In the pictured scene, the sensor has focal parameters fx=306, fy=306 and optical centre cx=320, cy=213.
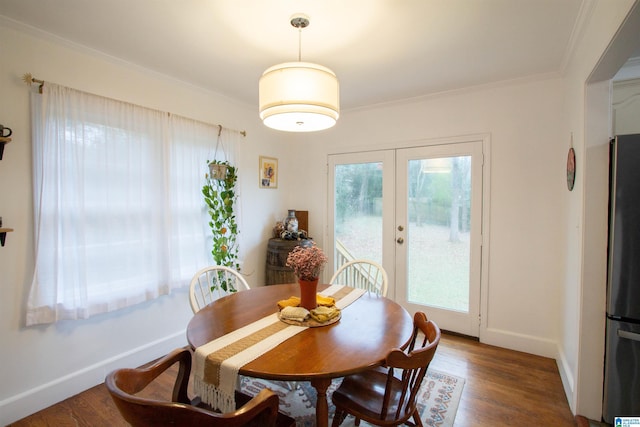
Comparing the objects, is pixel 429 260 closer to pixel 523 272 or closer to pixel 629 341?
pixel 523 272

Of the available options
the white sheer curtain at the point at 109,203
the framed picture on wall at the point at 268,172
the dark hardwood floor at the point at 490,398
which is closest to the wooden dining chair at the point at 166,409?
the dark hardwood floor at the point at 490,398

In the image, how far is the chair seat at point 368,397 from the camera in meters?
1.31

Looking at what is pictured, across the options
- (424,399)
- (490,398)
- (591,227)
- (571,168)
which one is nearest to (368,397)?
(424,399)

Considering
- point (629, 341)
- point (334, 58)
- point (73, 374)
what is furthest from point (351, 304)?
point (73, 374)

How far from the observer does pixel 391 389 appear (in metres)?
1.37

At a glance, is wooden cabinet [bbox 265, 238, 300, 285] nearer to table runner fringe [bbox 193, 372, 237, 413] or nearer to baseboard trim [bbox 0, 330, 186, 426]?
baseboard trim [bbox 0, 330, 186, 426]

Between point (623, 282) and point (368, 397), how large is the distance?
60.4 inches

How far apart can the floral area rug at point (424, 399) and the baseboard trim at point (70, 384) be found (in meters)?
Result: 0.89

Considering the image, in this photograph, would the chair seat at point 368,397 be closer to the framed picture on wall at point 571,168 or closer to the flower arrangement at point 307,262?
the flower arrangement at point 307,262

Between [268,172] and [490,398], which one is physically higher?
[268,172]

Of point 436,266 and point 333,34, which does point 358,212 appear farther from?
point 333,34

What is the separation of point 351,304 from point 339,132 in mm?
2310

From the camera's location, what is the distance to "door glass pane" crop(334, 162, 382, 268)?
3412mm

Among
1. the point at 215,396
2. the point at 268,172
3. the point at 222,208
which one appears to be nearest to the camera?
the point at 215,396
